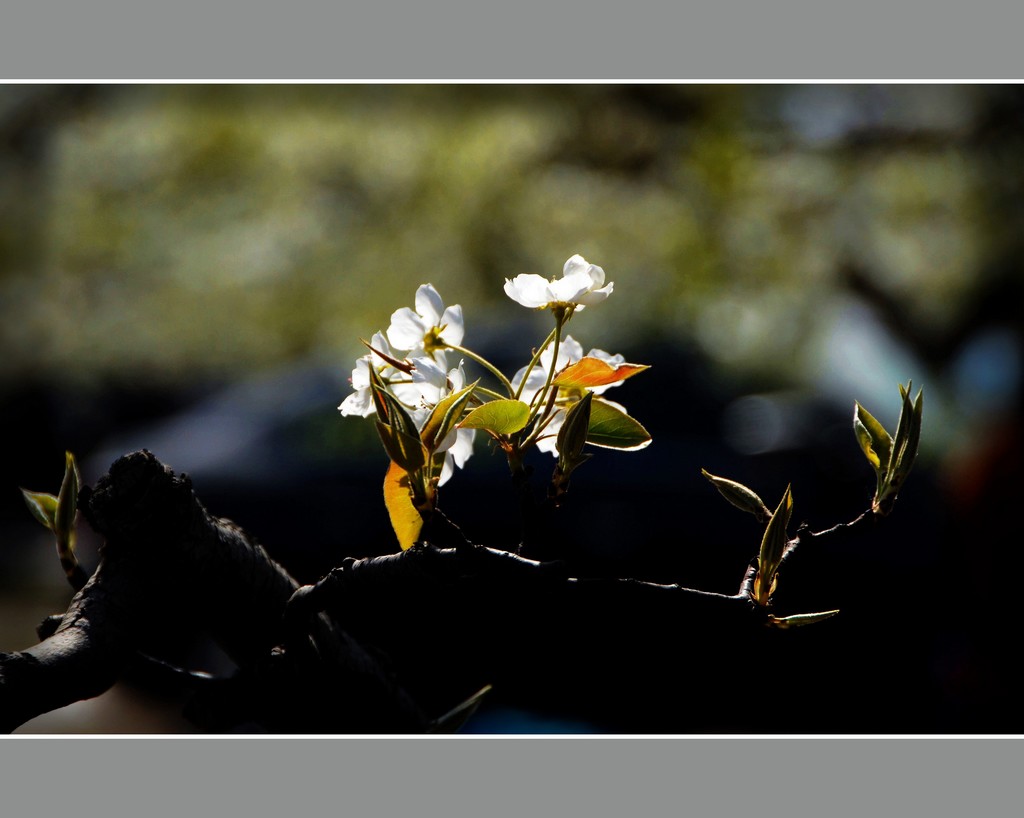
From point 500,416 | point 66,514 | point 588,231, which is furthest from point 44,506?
point 588,231

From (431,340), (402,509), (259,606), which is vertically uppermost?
(431,340)

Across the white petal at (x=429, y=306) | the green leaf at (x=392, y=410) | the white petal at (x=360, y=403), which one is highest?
the white petal at (x=429, y=306)

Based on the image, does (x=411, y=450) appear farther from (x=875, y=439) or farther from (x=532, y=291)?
(x=875, y=439)

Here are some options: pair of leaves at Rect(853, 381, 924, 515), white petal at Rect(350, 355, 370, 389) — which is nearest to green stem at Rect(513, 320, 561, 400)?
white petal at Rect(350, 355, 370, 389)

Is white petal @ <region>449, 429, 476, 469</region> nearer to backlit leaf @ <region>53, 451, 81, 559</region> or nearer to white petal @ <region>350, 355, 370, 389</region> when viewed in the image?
white petal @ <region>350, 355, 370, 389</region>

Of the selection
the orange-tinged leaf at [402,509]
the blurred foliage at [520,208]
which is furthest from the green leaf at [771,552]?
the blurred foliage at [520,208]

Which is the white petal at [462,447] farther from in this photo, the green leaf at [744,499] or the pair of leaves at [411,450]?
the green leaf at [744,499]

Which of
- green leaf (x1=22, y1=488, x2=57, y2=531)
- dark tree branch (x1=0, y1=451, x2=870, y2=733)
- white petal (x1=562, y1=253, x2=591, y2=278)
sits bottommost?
dark tree branch (x1=0, y1=451, x2=870, y2=733)
